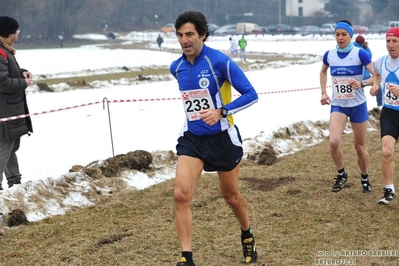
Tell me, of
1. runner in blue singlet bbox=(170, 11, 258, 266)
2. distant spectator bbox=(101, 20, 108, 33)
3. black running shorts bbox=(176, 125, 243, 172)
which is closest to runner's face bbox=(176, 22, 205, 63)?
runner in blue singlet bbox=(170, 11, 258, 266)

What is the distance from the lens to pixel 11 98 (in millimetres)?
8570

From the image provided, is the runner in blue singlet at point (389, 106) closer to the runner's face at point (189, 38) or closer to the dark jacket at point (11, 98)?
the runner's face at point (189, 38)

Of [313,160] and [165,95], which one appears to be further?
[165,95]

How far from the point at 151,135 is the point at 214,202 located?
5.69 meters

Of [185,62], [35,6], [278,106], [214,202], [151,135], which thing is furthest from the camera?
[35,6]

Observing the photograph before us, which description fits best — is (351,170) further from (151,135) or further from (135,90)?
(135,90)

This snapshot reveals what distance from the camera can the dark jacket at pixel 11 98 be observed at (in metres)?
8.26

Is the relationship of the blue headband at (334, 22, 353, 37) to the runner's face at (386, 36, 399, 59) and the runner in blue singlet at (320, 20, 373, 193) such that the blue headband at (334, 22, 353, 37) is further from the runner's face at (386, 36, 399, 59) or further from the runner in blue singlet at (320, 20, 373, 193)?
the runner's face at (386, 36, 399, 59)

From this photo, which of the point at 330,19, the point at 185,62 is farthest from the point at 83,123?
the point at 330,19

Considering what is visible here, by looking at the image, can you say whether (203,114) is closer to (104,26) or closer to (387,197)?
(387,197)

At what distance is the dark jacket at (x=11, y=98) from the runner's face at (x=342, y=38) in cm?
402

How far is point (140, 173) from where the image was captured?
9.82 meters

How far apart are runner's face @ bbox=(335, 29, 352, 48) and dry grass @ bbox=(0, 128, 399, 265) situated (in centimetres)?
191

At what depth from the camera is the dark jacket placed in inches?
325
